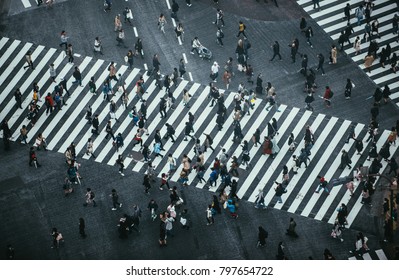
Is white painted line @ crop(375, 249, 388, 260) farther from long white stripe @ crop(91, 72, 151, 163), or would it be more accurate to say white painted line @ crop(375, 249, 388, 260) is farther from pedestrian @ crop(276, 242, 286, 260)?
long white stripe @ crop(91, 72, 151, 163)

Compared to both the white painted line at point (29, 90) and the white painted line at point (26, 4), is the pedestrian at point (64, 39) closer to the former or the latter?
the white painted line at point (29, 90)

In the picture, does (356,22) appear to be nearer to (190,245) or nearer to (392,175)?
(392,175)

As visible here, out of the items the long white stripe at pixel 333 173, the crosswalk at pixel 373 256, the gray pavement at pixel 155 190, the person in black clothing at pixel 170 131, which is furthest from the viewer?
the person in black clothing at pixel 170 131

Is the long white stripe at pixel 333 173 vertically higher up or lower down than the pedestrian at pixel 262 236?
higher up

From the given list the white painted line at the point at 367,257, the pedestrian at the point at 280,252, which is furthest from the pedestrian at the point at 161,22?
the white painted line at the point at 367,257

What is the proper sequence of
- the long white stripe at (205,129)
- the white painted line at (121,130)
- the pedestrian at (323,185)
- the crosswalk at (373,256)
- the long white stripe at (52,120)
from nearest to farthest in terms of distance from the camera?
the crosswalk at (373,256) → the pedestrian at (323,185) → the long white stripe at (205,129) → the white painted line at (121,130) → the long white stripe at (52,120)

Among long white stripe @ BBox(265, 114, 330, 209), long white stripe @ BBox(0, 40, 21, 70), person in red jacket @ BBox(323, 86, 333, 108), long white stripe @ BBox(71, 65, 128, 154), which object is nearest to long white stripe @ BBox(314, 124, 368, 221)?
long white stripe @ BBox(265, 114, 330, 209)

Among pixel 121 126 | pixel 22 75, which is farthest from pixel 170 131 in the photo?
pixel 22 75

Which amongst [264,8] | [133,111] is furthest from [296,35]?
[133,111]

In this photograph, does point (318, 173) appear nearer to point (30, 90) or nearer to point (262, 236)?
point (262, 236)
